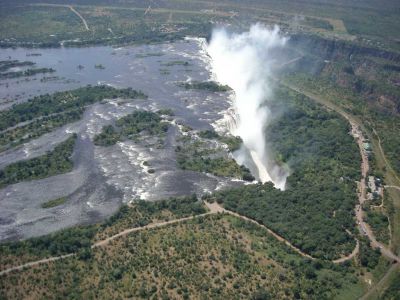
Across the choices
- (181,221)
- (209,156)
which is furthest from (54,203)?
(209,156)

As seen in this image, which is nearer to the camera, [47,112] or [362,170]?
[362,170]

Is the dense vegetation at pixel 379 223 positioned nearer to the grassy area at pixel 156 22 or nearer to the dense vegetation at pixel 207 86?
the dense vegetation at pixel 207 86

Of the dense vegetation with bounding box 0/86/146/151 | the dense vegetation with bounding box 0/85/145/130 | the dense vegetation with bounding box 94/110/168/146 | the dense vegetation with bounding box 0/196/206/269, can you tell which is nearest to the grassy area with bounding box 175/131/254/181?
the dense vegetation with bounding box 94/110/168/146

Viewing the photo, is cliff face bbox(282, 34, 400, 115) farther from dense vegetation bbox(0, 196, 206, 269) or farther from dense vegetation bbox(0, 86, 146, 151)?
dense vegetation bbox(0, 196, 206, 269)

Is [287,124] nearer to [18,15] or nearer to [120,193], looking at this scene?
[120,193]

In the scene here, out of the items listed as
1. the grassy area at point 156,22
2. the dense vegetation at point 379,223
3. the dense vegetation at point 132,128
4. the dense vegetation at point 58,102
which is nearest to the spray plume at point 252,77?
the grassy area at point 156,22

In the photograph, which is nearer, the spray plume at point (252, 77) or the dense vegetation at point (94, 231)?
the dense vegetation at point (94, 231)

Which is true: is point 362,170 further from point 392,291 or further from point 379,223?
point 392,291
